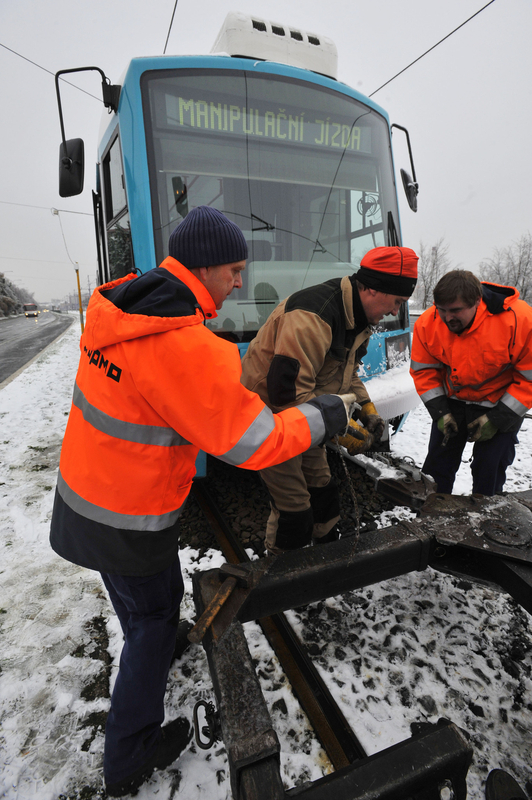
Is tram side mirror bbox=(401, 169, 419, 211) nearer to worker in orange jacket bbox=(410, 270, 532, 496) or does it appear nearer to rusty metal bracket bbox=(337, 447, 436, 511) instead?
worker in orange jacket bbox=(410, 270, 532, 496)

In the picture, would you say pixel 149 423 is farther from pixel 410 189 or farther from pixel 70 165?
pixel 410 189

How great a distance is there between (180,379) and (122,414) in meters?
0.26

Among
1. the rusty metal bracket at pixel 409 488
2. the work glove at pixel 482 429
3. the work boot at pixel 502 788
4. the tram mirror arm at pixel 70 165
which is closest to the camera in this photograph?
the work boot at pixel 502 788

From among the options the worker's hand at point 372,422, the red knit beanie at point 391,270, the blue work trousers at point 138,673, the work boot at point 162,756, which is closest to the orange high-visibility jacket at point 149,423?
the blue work trousers at point 138,673

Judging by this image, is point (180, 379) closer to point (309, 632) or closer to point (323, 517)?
point (309, 632)

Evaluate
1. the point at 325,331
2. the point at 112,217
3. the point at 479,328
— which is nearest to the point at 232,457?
the point at 325,331

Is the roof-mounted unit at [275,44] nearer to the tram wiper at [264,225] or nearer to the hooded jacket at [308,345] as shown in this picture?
the tram wiper at [264,225]

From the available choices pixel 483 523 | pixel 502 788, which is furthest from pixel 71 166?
pixel 502 788

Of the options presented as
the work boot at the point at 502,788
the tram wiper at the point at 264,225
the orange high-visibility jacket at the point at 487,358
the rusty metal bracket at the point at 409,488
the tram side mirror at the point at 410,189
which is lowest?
the work boot at the point at 502,788

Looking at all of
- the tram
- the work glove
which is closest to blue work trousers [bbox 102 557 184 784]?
the tram

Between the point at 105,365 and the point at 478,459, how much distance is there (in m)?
2.93

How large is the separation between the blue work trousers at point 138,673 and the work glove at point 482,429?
7.94ft

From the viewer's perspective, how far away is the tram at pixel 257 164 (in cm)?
335

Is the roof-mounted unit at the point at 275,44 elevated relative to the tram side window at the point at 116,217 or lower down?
elevated
